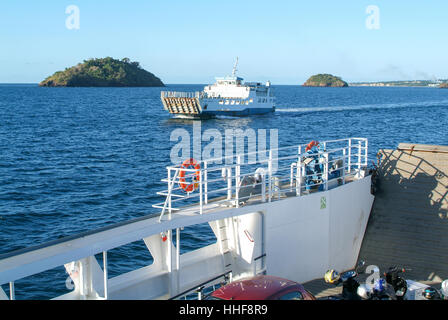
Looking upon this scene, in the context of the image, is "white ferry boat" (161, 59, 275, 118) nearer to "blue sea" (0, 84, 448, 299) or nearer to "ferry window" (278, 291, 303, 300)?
"blue sea" (0, 84, 448, 299)

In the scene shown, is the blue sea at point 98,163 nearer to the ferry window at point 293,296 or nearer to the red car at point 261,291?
the red car at point 261,291

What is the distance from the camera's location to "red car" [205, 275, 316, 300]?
753cm

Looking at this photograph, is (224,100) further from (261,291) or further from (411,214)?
(261,291)

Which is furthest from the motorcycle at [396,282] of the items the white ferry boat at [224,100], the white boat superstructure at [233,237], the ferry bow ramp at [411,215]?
the white ferry boat at [224,100]

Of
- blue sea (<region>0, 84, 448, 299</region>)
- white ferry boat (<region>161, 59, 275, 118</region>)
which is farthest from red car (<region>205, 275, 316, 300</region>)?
white ferry boat (<region>161, 59, 275, 118</region>)

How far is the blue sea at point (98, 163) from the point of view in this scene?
2092 centimetres

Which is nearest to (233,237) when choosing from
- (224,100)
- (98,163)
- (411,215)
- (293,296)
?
(293,296)

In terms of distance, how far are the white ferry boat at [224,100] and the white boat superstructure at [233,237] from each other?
7040 cm

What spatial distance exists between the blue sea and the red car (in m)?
9.38

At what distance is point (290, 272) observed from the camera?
37.3 feet

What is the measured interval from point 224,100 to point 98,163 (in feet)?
163
